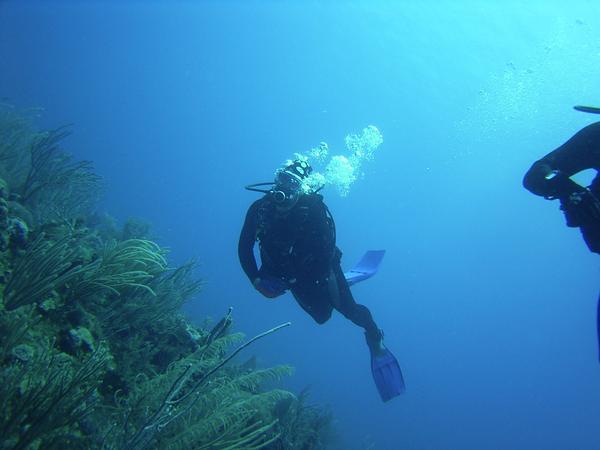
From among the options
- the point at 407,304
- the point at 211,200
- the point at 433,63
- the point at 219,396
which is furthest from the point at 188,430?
the point at 211,200

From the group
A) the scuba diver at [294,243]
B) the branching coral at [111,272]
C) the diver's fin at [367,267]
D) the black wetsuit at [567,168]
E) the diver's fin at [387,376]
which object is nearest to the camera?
the black wetsuit at [567,168]

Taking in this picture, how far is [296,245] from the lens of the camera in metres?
4.96

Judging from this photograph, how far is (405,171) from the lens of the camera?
10094 cm

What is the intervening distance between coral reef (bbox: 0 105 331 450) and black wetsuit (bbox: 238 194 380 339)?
3.81ft

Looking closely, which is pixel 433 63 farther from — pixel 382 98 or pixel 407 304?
pixel 407 304

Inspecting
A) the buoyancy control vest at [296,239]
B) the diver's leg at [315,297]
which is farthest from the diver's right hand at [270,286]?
the diver's leg at [315,297]

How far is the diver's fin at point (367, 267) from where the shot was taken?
6.85m

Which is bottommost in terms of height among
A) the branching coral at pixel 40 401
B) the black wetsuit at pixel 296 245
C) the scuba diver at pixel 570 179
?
the branching coral at pixel 40 401

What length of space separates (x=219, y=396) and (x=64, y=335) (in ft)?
5.65

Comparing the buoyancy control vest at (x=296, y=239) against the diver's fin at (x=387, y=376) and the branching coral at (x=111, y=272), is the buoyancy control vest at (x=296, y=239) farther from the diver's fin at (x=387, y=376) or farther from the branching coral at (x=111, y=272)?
the diver's fin at (x=387, y=376)

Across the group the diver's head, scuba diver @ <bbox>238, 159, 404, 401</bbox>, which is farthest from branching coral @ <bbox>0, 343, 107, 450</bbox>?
the diver's head

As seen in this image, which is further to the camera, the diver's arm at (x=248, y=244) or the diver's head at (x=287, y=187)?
the diver's arm at (x=248, y=244)

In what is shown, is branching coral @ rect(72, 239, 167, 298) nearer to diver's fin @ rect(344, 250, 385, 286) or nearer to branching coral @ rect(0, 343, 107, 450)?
branching coral @ rect(0, 343, 107, 450)

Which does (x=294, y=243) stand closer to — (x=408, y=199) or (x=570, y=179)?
(x=570, y=179)
